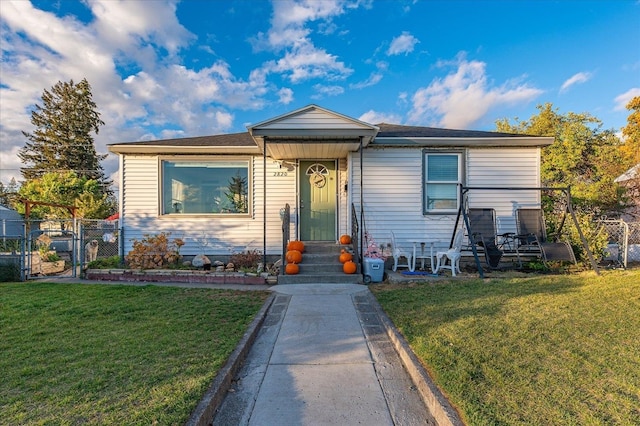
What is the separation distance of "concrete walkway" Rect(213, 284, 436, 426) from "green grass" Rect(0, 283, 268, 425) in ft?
1.02

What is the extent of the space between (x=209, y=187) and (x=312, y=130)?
3.28m

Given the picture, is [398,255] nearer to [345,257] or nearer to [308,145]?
[345,257]

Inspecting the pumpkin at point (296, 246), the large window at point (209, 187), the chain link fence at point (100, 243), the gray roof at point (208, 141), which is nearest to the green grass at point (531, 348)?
the pumpkin at point (296, 246)

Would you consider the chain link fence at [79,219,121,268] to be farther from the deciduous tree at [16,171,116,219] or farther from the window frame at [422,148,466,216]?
the deciduous tree at [16,171,116,219]

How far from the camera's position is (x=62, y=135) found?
1257 inches

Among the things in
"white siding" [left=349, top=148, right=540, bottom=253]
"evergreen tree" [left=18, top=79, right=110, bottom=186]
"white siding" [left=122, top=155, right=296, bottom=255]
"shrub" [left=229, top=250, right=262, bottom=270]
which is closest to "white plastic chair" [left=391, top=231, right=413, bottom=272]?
"white siding" [left=349, top=148, right=540, bottom=253]

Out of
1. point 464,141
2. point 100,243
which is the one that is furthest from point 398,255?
point 100,243

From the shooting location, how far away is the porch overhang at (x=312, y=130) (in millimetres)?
6484

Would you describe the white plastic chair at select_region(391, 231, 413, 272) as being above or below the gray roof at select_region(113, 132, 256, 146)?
below

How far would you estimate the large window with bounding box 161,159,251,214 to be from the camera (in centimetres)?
810

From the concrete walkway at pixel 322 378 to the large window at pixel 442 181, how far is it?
14.6ft

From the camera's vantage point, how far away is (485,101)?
21359 mm

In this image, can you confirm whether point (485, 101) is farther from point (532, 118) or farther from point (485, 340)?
point (485, 340)

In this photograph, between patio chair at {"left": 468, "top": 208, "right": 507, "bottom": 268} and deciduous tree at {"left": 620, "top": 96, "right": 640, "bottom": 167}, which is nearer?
patio chair at {"left": 468, "top": 208, "right": 507, "bottom": 268}
